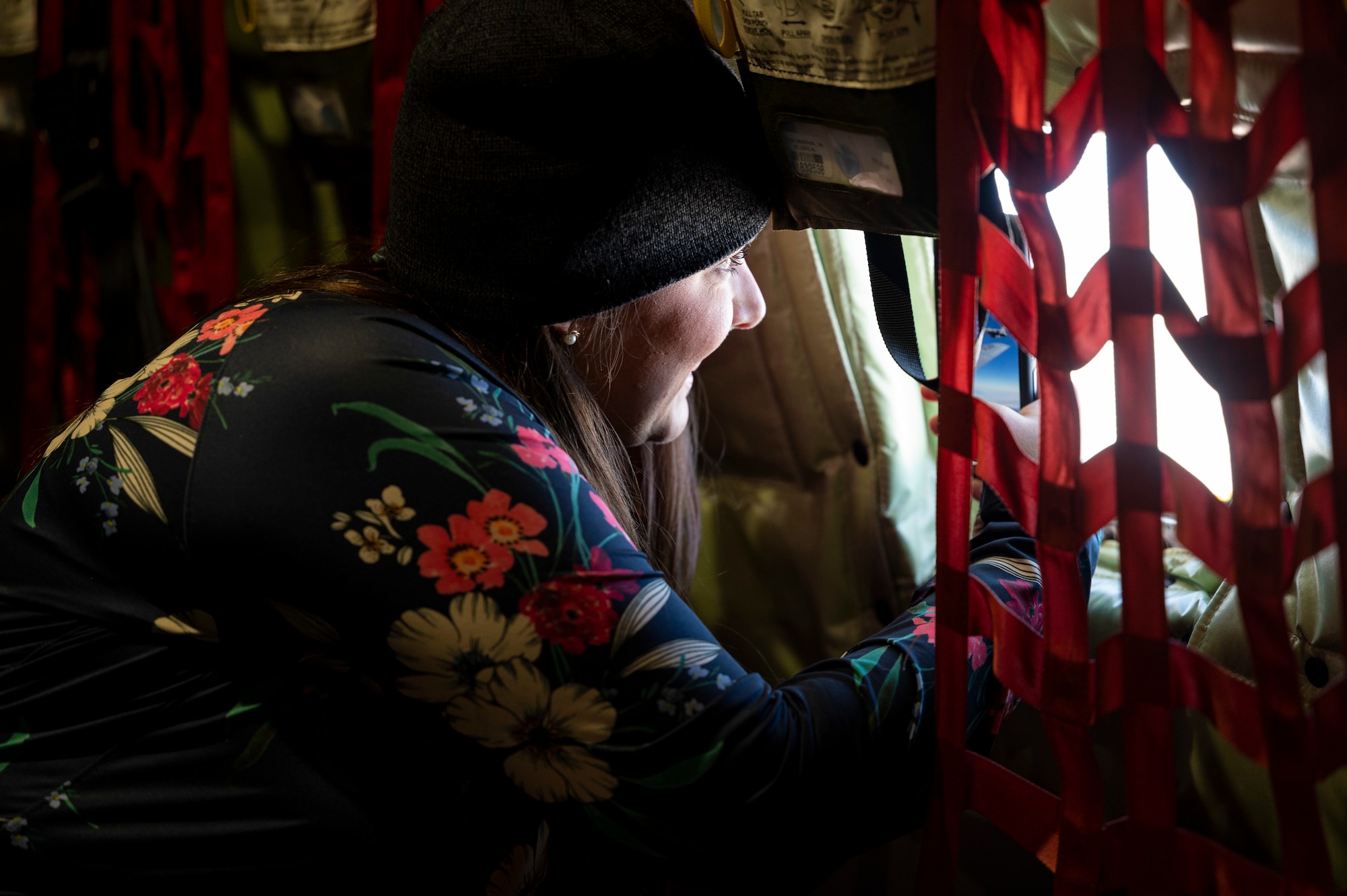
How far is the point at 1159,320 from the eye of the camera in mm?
861

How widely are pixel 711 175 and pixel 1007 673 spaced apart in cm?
46


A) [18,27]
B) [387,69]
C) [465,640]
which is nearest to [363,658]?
[465,640]

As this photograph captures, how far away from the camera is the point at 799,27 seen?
75 centimetres

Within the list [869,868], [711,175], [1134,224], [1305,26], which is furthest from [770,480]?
[1305,26]

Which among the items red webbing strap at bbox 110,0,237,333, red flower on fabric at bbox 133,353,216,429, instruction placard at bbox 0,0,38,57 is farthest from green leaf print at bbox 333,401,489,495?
instruction placard at bbox 0,0,38,57

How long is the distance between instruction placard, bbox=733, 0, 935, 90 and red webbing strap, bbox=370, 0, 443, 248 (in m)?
0.74

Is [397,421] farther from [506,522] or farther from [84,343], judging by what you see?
[84,343]

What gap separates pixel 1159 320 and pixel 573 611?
53cm

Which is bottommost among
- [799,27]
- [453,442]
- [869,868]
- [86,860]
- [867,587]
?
[869,868]

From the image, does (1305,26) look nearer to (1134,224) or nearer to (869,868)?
(1134,224)

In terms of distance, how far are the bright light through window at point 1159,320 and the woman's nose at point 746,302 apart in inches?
10.0

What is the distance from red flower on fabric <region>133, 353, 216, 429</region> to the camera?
78cm

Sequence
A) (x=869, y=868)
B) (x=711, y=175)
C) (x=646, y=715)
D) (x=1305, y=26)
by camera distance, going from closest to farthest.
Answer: (x=1305, y=26)
(x=646, y=715)
(x=711, y=175)
(x=869, y=868)

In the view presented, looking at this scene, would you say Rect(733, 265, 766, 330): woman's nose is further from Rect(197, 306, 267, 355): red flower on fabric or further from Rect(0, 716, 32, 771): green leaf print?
Rect(0, 716, 32, 771): green leaf print
